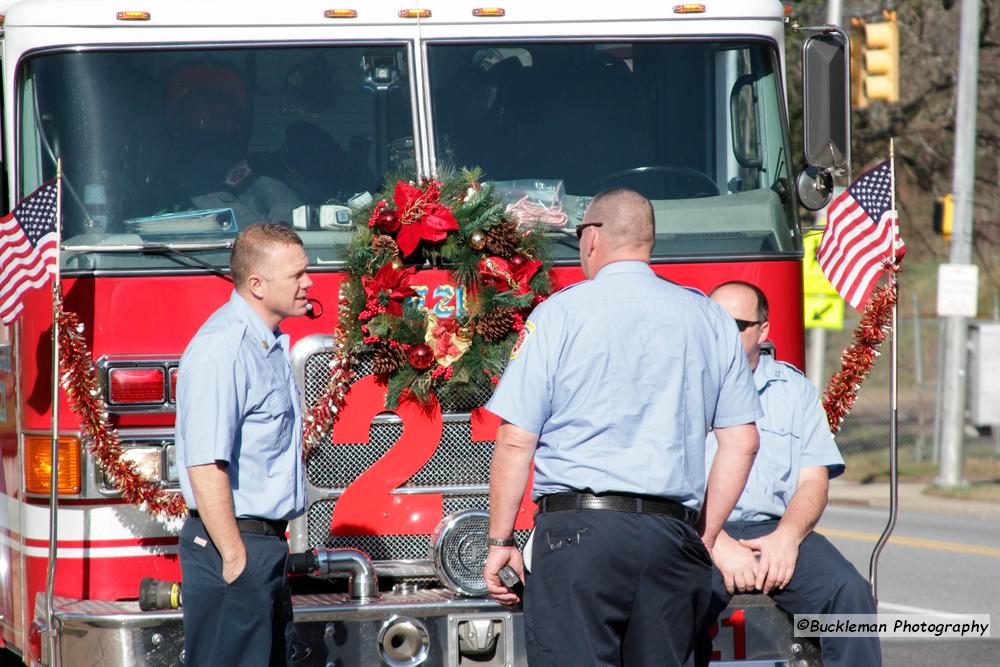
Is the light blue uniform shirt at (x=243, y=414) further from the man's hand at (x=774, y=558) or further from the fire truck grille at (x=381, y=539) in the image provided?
the man's hand at (x=774, y=558)

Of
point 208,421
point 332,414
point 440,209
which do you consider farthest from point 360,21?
point 208,421

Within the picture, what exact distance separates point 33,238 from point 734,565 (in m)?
2.75

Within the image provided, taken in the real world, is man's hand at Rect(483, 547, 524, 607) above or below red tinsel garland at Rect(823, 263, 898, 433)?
below

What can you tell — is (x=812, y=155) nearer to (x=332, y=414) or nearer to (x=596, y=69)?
(x=596, y=69)

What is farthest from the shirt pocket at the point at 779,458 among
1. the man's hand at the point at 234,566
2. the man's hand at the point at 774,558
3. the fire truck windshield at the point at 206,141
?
the man's hand at the point at 234,566

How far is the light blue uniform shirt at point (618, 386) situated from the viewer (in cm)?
409

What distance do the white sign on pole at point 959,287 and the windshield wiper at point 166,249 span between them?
13.3 m

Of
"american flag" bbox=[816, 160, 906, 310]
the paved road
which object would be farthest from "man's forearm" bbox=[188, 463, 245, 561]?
the paved road

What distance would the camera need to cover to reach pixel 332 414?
16.8ft

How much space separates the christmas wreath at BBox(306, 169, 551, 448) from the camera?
5.12 meters

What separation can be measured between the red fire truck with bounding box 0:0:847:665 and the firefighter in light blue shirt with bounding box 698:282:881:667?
174 millimetres

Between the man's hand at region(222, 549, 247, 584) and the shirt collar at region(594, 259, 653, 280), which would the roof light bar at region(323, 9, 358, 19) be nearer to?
the shirt collar at region(594, 259, 653, 280)

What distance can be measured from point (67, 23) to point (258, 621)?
2.40 m

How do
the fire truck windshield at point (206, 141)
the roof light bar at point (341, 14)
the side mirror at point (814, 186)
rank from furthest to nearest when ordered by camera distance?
1. the side mirror at point (814, 186)
2. the roof light bar at point (341, 14)
3. the fire truck windshield at point (206, 141)
